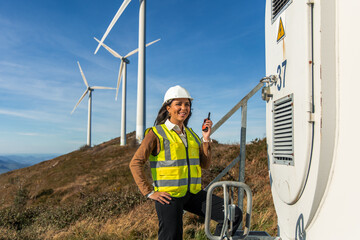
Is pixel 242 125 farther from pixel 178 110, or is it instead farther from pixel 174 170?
pixel 174 170

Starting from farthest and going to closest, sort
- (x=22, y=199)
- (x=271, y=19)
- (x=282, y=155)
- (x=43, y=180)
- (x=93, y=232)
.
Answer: (x=43, y=180) < (x=22, y=199) < (x=93, y=232) < (x=271, y=19) < (x=282, y=155)

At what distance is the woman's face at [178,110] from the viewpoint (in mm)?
2736

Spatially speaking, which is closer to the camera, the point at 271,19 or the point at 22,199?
the point at 271,19

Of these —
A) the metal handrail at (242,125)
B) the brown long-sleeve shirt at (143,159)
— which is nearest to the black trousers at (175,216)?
the brown long-sleeve shirt at (143,159)

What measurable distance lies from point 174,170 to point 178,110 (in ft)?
1.98

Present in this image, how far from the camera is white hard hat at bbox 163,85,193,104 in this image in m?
2.72

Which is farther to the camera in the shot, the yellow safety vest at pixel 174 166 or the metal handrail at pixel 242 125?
the metal handrail at pixel 242 125

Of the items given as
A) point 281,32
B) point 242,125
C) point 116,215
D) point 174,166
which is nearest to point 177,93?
point 174,166

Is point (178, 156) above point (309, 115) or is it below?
below

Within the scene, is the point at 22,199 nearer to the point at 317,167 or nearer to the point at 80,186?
the point at 80,186

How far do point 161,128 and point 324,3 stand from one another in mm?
1646

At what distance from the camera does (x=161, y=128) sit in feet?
8.78

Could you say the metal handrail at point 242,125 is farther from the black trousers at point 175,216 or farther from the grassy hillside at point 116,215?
the grassy hillside at point 116,215

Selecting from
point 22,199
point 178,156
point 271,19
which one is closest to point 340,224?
point 178,156
